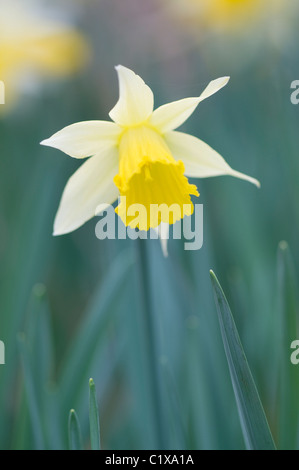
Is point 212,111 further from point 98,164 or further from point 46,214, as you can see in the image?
point 98,164

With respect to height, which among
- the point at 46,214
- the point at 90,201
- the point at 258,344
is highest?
the point at 46,214

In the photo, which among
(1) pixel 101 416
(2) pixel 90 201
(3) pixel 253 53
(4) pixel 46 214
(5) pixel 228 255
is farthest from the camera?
(3) pixel 253 53

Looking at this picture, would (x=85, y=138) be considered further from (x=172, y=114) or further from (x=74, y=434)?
(x=74, y=434)

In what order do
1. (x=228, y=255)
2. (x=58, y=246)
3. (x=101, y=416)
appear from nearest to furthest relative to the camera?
(x=101, y=416), (x=228, y=255), (x=58, y=246)

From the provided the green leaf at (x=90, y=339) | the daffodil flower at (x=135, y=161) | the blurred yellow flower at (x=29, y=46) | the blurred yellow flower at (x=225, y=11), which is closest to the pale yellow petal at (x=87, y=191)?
the daffodil flower at (x=135, y=161)

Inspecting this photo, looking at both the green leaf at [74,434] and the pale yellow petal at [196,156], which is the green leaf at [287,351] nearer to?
the pale yellow petal at [196,156]

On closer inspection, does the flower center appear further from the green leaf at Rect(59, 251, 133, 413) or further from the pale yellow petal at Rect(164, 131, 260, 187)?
the green leaf at Rect(59, 251, 133, 413)

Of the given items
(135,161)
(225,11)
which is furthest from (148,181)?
(225,11)

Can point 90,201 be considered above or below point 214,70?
below
